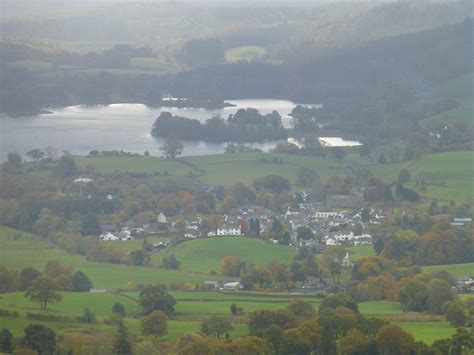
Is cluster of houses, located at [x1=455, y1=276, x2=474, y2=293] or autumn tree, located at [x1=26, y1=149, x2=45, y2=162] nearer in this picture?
cluster of houses, located at [x1=455, y1=276, x2=474, y2=293]

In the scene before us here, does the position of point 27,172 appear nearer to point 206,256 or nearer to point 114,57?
point 206,256

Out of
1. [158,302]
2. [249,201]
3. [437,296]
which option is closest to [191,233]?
[249,201]

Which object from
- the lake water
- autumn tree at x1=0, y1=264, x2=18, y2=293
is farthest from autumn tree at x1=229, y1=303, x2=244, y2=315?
the lake water

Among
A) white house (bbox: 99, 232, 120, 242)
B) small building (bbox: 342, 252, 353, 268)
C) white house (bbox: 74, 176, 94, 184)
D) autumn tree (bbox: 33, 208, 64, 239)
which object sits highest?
white house (bbox: 74, 176, 94, 184)

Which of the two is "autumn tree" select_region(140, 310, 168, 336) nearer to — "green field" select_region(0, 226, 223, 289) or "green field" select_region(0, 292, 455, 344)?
"green field" select_region(0, 292, 455, 344)

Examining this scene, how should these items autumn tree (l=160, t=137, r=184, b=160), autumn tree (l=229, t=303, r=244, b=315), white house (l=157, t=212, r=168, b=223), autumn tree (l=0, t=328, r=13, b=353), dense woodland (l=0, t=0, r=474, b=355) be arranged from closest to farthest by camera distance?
autumn tree (l=0, t=328, r=13, b=353), dense woodland (l=0, t=0, r=474, b=355), autumn tree (l=229, t=303, r=244, b=315), white house (l=157, t=212, r=168, b=223), autumn tree (l=160, t=137, r=184, b=160)

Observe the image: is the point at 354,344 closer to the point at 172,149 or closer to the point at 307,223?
the point at 307,223

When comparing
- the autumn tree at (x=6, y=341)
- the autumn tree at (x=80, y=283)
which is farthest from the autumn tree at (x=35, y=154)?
the autumn tree at (x=6, y=341)
